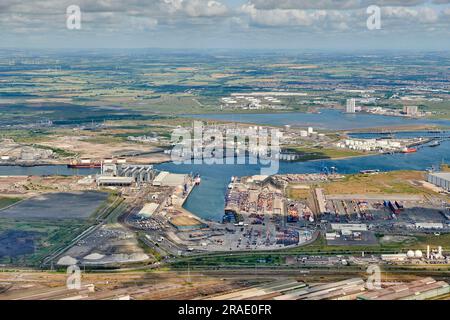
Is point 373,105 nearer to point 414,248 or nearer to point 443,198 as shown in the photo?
point 443,198

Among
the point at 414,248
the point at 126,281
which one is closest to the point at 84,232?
the point at 126,281

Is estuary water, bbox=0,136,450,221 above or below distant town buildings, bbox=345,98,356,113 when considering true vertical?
below

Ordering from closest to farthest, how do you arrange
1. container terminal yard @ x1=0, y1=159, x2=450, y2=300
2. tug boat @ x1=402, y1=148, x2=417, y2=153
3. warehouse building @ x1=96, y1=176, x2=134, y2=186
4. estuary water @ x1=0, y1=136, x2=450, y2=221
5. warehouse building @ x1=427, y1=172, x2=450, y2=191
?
container terminal yard @ x1=0, y1=159, x2=450, y2=300 → warehouse building @ x1=427, y1=172, x2=450, y2=191 → warehouse building @ x1=96, y1=176, x2=134, y2=186 → estuary water @ x1=0, y1=136, x2=450, y2=221 → tug boat @ x1=402, y1=148, x2=417, y2=153

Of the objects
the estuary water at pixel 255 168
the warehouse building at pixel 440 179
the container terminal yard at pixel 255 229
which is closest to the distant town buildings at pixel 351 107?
the estuary water at pixel 255 168

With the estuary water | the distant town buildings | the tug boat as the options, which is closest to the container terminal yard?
the estuary water

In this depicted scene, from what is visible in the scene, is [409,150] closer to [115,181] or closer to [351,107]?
[351,107]

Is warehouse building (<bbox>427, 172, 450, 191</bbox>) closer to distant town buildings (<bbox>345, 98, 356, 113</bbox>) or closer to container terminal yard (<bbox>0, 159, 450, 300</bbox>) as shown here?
container terminal yard (<bbox>0, 159, 450, 300</bbox>)

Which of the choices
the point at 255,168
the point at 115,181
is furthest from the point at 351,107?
the point at 115,181

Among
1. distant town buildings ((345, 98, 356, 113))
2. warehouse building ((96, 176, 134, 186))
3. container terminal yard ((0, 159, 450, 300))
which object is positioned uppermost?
distant town buildings ((345, 98, 356, 113))
